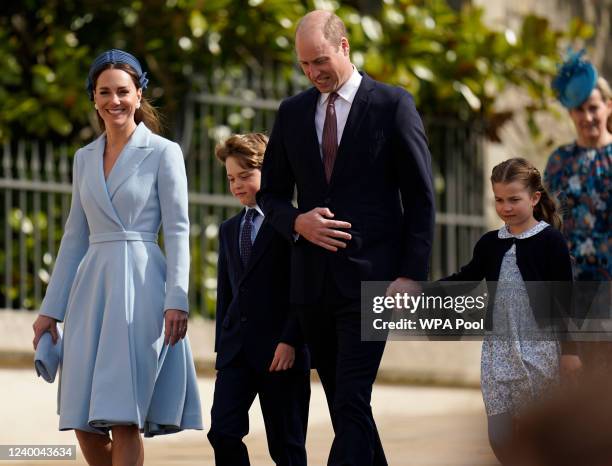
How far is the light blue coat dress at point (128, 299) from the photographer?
5570mm

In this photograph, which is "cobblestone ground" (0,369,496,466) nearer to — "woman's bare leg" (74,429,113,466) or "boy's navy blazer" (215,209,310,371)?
"boy's navy blazer" (215,209,310,371)

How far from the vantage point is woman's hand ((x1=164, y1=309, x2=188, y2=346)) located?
5.54 meters

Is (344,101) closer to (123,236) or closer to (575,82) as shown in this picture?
(123,236)

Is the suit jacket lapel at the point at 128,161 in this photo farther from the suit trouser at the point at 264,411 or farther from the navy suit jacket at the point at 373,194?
the suit trouser at the point at 264,411

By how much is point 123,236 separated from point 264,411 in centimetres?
88

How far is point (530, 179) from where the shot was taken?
5742 mm

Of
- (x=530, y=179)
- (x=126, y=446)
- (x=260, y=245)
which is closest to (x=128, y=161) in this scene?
(x=260, y=245)

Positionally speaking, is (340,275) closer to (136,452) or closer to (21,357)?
(136,452)

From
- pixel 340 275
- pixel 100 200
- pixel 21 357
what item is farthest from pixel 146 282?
pixel 21 357

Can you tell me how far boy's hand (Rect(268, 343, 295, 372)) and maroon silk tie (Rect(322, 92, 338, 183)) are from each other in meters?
0.65

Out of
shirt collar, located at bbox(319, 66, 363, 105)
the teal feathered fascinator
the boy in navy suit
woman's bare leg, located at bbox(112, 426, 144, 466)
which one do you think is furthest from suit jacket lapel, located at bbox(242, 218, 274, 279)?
the teal feathered fascinator

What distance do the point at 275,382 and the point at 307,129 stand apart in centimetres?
98

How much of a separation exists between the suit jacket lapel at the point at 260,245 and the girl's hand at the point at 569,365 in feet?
3.72

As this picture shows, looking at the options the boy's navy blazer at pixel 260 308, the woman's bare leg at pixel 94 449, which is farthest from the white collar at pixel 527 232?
the woman's bare leg at pixel 94 449
